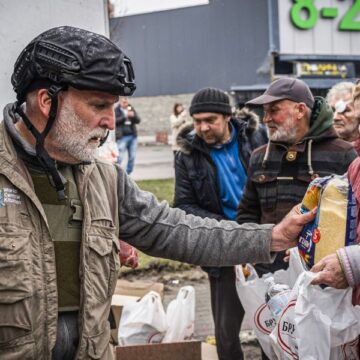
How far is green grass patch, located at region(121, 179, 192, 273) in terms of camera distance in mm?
7223

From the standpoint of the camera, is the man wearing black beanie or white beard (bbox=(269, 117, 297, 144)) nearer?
white beard (bbox=(269, 117, 297, 144))

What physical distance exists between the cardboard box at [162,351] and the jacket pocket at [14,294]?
1.66m

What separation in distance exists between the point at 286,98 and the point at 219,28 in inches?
695

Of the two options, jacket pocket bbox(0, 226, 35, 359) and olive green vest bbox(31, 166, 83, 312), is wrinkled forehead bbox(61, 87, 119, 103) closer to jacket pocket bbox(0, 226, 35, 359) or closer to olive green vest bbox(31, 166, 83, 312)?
olive green vest bbox(31, 166, 83, 312)

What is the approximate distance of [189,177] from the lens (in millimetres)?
4387

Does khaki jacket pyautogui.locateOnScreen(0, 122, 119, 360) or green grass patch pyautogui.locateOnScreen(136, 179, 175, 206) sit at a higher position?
khaki jacket pyautogui.locateOnScreen(0, 122, 119, 360)

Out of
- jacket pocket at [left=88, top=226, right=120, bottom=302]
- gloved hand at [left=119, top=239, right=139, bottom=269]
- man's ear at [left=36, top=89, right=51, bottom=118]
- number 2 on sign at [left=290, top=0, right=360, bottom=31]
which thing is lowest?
gloved hand at [left=119, top=239, right=139, bottom=269]

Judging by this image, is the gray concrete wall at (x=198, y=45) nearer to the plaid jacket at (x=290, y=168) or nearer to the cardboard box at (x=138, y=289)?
the cardboard box at (x=138, y=289)

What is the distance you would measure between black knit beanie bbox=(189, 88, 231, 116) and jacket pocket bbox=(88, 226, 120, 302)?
222 centimetres

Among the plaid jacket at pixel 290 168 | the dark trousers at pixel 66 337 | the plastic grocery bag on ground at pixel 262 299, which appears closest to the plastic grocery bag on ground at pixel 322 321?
the plastic grocery bag on ground at pixel 262 299

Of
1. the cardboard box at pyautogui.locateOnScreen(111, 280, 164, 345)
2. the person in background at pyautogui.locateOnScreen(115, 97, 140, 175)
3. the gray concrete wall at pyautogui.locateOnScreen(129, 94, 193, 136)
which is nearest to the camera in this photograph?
the cardboard box at pyautogui.locateOnScreen(111, 280, 164, 345)

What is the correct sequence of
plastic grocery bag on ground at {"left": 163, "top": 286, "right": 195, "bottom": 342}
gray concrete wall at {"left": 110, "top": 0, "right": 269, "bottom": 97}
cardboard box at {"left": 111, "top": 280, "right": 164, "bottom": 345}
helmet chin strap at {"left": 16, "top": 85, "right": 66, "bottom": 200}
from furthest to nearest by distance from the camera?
gray concrete wall at {"left": 110, "top": 0, "right": 269, "bottom": 97}
cardboard box at {"left": 111, "top": 280, "right": 164, "bottom": 345}
plastic grocery bag on ground at {"left": 163, "top": 286, "right": 195, "bottom": 342}
helmet chin strap at {"left": 16, "top": 85, "right": 66, "bottom": 200}

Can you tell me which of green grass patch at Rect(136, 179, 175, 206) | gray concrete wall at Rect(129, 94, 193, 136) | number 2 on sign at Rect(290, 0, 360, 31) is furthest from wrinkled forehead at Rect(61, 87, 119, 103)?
gray concrete wall at Rect(129, 94, 193, 136)

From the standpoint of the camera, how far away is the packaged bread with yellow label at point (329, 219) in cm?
256
